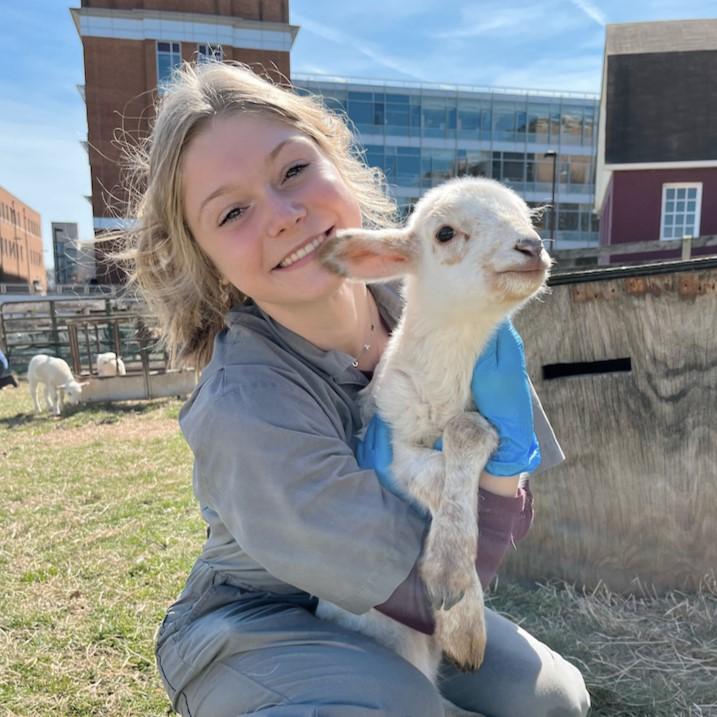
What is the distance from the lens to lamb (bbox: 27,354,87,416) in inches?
356

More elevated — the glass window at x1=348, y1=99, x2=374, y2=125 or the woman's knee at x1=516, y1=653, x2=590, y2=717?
the glass window at x1=348, y1=99, x2=374, y2=125

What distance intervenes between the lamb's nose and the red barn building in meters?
13.6

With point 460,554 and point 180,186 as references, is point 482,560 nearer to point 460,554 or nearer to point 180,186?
point 460,554

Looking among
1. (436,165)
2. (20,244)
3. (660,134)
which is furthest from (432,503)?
(20,244)

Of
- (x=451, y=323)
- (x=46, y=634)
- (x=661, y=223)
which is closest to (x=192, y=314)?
(x=451, y=323)

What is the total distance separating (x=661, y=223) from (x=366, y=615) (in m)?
17.3

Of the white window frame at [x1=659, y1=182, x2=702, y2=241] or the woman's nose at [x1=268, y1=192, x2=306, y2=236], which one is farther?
the white window frame at [x1=659, y1=182, x2=702, y2=241]

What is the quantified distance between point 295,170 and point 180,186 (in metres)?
0.28

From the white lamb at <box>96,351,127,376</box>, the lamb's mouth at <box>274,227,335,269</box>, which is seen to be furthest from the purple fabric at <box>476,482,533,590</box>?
the white lamb at <box>96,351,127,376</box>

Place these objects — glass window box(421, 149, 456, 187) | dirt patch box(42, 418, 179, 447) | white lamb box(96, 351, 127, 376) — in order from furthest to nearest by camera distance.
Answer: glass window box(421, 149, 456, 187)
white lamb box(96, 351, 127, 376)
dirt patch box(42, 418, 179, 447)

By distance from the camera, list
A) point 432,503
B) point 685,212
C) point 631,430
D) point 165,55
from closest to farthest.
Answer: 1. point 432,503
2. point 631,430
3. point 685,212
4. point 165,55

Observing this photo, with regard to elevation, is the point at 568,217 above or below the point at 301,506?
above

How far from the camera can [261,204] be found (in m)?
1.58

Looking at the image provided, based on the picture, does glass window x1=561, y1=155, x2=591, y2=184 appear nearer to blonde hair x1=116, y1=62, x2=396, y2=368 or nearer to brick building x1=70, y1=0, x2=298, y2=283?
brick building x1=70, y1=0, x2=298, y2=283
